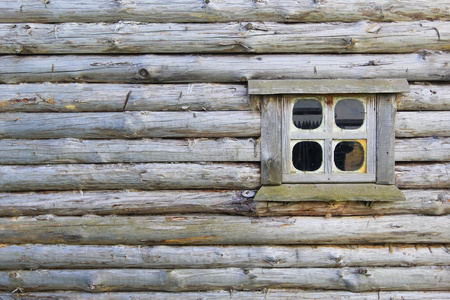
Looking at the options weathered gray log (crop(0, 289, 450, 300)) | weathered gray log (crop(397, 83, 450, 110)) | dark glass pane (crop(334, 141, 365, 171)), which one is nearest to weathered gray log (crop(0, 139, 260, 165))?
dark glass pane (crop(334, 141, 365, 171))

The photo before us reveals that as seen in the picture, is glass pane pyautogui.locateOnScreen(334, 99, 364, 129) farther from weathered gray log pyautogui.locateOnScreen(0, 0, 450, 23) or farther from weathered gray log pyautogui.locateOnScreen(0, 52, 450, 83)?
weathered gray log pyautogui.locateOnScreen(0, 0, 450, 23)

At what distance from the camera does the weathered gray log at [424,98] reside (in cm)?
302

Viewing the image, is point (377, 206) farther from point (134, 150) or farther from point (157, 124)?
point (134, 150)

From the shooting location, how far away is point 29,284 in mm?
3141

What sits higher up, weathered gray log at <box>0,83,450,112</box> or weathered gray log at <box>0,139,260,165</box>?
weathered gray log at <box>0,83,450,112</box>

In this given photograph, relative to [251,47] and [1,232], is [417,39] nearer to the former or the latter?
[251,47]

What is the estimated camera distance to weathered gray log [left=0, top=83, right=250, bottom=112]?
3025mm

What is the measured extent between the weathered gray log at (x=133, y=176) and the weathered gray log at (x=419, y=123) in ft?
4.27

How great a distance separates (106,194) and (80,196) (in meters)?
0.23

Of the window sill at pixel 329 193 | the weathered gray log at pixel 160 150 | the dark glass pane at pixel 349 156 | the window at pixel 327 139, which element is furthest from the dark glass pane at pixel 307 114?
the window sill at pixel 329 193

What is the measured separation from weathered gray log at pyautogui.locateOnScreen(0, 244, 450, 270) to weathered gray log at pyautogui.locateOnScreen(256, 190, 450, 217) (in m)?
0.33

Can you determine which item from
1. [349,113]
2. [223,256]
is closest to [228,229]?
[223,256]

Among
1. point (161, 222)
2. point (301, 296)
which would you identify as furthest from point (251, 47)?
point (301, 296)

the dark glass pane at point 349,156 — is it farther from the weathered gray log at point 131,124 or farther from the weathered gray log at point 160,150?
the weathered gray log at point 131,124
